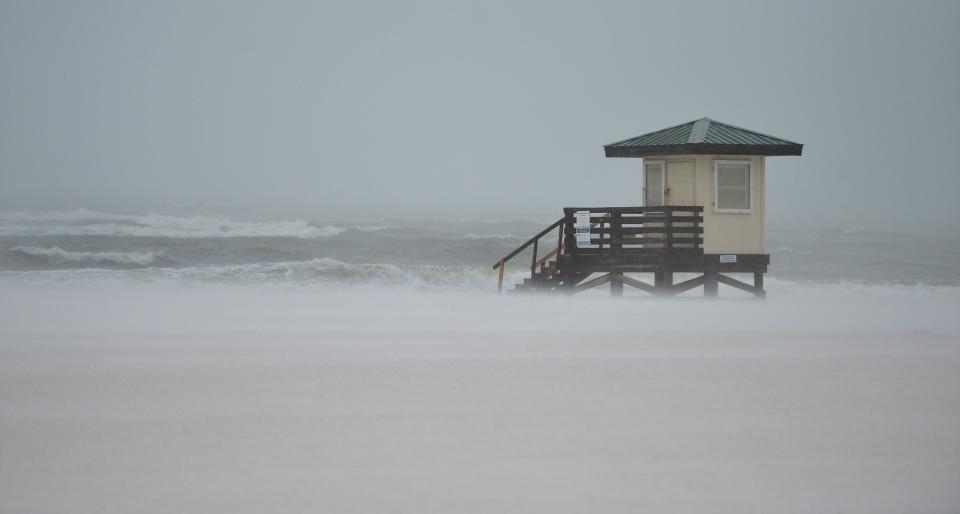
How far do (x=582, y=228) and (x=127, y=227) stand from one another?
43.0m

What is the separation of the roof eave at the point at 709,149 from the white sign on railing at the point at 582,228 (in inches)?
60.9

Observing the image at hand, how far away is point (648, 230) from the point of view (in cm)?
1977

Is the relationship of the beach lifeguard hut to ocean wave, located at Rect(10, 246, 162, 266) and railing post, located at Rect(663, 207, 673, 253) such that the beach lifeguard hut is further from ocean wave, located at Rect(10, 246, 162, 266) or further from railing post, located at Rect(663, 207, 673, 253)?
ocean wave, located at Rect(10, 246, 162, 266)

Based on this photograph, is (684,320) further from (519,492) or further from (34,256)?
(34,256)

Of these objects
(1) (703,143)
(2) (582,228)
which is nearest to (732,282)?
(1) (703,143)

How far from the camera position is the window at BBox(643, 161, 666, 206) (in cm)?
2041

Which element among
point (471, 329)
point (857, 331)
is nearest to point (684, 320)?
point (857, 331)

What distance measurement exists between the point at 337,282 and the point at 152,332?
17128 millimetres

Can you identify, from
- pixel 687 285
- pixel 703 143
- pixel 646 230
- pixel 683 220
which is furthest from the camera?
pixel 687 285

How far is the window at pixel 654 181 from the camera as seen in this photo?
2041 centimetres

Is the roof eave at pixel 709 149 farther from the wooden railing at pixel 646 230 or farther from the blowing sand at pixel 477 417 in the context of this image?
the blowing sand at pixel 477 417

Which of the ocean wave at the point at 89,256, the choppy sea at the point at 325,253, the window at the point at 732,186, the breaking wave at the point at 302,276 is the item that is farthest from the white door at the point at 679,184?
the ocean wave at the point at 89,256

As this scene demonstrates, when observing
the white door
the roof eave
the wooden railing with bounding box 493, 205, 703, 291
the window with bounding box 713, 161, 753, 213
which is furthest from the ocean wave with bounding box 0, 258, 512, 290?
the window with bounding box 713, 161, 753, 213

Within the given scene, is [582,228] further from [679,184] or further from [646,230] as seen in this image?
[679,184]
